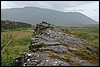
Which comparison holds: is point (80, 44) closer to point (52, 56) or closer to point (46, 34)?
point (46, 34)

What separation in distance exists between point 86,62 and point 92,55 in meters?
1.68

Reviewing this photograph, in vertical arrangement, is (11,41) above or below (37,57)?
below

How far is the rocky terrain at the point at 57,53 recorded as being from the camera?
10.8 meters

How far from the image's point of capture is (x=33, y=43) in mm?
14680

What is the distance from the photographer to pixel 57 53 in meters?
12.3

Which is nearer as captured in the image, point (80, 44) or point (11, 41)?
point (80, 44)

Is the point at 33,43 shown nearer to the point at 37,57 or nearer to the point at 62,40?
the point at 62,40

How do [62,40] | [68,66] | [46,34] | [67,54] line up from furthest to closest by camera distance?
1. [46,34]
2. [62,40]
3. [67,54]
4. [68,66]

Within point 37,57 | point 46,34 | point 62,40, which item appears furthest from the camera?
point 46,34

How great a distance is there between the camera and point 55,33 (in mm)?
16594

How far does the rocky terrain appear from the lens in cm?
1083

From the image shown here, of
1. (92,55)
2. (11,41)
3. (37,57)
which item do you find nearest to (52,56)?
(37,57)

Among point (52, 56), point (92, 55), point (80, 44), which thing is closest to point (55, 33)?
point (80, 44)

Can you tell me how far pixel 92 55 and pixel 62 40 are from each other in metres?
2.53
